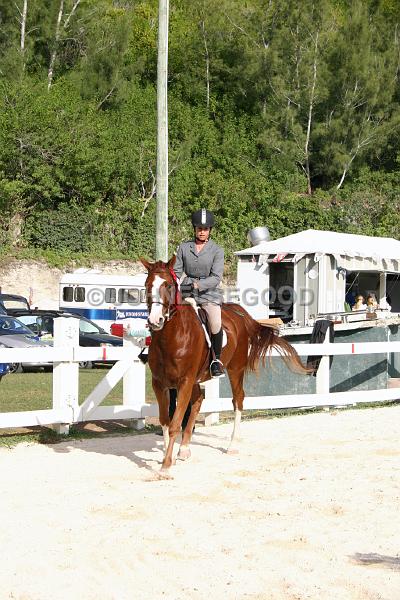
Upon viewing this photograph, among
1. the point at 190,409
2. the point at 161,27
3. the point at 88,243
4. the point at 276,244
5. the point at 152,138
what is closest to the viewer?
the point at 190,409

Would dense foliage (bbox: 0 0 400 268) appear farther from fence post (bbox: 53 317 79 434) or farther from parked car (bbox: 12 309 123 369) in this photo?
fence post (bbox: 53 317 79 434)

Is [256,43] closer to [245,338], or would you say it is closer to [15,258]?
[15,258]

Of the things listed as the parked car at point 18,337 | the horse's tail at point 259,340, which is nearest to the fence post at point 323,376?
the horse's tail at point 259,340

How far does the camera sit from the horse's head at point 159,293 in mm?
8922

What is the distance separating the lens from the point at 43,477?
892cm

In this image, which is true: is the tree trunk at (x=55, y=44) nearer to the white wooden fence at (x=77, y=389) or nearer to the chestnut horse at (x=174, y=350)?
the white wooden fence at (x=77, y=389)

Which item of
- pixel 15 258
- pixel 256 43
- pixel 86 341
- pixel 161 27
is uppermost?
pixel 256 43

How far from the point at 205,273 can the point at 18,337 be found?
52.3 ft

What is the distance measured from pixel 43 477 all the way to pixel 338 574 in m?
3.87

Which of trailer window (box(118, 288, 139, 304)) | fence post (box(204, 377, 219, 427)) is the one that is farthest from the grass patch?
trailer window (box(118, 288, 139, 304))

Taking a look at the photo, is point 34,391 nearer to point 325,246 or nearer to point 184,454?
point 184,454

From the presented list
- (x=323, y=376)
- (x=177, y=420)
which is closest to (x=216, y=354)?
(x=177, y=420)

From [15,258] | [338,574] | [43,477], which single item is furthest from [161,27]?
[15,258]

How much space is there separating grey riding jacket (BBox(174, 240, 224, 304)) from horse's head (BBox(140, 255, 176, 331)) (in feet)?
2.59
